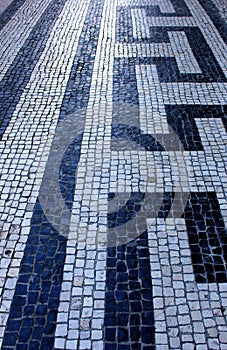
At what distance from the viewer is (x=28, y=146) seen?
565 cm

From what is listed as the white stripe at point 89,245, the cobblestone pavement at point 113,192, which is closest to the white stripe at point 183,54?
the cobblestone pavement at point 113,192

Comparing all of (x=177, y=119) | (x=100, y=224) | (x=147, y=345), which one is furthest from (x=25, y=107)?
(x=147, y=345)

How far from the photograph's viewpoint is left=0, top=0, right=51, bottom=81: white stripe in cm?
809

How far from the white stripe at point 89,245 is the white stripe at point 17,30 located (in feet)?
7.84

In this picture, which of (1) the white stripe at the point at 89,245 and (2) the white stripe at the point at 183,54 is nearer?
(1) the white stripe at the point at 89,245

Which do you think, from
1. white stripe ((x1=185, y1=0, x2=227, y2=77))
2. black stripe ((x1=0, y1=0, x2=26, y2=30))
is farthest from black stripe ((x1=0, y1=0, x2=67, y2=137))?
white stripe ((x1=185, y1=0, x2=227, y2=77))

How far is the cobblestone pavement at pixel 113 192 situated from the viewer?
3.62 m

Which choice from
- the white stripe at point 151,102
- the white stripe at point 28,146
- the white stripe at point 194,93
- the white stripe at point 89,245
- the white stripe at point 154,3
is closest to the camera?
the white stripe at point 89,245

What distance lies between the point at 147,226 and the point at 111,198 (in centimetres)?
61

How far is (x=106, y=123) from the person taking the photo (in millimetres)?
6098

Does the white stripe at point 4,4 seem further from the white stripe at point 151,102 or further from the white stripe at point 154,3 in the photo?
the white stripe at point 151,102

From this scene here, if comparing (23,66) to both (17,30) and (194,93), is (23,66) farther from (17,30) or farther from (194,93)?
(194,93)

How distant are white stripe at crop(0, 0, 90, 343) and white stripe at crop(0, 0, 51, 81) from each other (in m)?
0.63

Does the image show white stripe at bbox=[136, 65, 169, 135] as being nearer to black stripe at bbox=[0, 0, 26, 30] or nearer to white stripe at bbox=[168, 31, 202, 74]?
white stripe at bbox=[168, 31, 202, 74]
